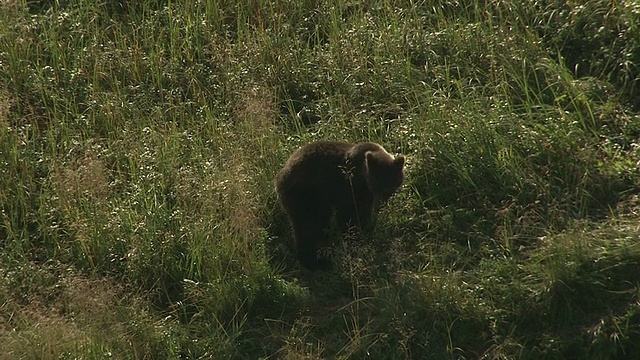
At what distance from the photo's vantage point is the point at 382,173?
8.08 m

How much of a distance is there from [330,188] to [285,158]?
796mm

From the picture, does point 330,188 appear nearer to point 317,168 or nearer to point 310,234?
point 317,168

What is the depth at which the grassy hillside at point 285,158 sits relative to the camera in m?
7.36

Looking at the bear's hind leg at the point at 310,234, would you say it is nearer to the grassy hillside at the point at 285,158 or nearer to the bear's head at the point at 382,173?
the grassy hillside at the point at 285,158

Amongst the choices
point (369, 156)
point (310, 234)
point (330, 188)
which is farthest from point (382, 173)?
point (310, 234)

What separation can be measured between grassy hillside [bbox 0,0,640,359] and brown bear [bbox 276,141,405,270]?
0.56ft

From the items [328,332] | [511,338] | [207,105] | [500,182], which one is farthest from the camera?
[207,105]

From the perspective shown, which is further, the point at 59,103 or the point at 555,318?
the point at 59,103

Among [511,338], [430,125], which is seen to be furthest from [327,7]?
[511,338]

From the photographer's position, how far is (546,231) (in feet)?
25.2

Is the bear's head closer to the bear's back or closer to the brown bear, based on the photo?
the brown bear

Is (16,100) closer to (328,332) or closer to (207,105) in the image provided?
(207,105)

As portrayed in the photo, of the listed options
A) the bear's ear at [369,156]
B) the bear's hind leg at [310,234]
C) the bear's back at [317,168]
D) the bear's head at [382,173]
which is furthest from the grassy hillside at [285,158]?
the bear's ear at [369,156]

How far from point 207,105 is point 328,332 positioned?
2734 mm
